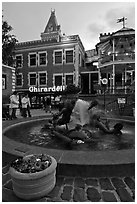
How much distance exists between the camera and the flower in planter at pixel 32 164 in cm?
194

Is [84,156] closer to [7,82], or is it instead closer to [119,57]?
[7,82]

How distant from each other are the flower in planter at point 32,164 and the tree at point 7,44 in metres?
23.8

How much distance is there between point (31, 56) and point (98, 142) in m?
23.6

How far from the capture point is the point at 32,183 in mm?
1880

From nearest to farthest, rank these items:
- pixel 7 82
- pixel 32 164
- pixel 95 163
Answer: pixel 32 164 → pixel 95 163 → pixel 7 82

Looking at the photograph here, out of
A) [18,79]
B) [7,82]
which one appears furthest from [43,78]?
[7,82]

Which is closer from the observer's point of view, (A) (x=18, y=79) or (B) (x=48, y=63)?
(B) (x=48, y=63)

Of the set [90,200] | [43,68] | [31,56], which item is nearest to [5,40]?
[31,56]

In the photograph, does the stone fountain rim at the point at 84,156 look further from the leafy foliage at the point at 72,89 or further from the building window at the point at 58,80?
the building window at the point at 58,80

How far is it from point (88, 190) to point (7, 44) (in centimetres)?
2533

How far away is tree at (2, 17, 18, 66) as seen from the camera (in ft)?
75.3

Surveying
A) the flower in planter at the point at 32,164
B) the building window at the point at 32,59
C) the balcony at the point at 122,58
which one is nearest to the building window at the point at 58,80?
the building window at the point at 32,59

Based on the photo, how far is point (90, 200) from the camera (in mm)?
1955

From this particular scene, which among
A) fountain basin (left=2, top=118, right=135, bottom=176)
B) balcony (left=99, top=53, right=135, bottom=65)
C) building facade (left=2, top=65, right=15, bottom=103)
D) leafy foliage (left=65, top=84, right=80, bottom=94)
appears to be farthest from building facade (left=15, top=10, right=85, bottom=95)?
fountain basin (left=2, top=118, right=135, bottom=176)
